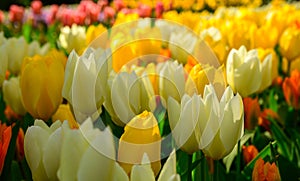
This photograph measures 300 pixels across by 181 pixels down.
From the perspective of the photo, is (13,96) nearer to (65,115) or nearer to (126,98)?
(65,115)

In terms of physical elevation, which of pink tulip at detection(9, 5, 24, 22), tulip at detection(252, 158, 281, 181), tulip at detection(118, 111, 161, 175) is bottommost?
pink tulip at detection(9, 5, 24, 22)

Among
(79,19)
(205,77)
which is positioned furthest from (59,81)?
(79,19)

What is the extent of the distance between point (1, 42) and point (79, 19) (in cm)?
291

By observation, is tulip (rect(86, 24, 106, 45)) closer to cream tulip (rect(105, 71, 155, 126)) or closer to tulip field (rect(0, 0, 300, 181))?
tulip field (rect(0, 0, 300, 181))

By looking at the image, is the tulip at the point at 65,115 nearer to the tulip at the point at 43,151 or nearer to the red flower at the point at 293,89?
the tulip at the point at 43,151

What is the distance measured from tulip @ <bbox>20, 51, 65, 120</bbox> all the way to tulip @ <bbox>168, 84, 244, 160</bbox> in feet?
1.50

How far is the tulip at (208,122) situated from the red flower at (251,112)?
0.76 metres

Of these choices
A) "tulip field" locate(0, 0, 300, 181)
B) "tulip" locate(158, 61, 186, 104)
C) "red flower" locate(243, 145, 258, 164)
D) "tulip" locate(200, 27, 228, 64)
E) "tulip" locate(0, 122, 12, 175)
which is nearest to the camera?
"tulip field" locate(0, 0, 300, 181)

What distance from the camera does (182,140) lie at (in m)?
1.26

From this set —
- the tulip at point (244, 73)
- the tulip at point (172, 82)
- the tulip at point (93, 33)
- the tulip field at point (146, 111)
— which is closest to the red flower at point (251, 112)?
the tulip field at point (146, 111)

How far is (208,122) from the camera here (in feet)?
4.05

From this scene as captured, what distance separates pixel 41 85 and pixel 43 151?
1.78 ft

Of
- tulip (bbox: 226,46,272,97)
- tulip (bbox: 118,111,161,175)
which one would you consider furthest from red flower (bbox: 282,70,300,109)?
tulip (bbox: 118,111,161,175)

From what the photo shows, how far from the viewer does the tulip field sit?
1060 mm
